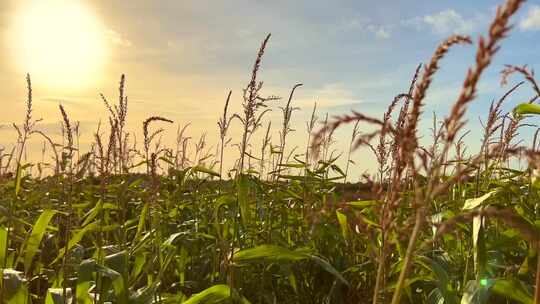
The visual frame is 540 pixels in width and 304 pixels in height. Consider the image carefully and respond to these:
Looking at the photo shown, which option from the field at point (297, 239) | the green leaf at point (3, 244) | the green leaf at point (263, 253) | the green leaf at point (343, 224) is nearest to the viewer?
the field at point (297, 239)

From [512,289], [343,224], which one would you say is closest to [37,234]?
[343,224]

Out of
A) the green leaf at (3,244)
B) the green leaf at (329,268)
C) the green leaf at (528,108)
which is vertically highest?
the green leaf at (528,108)

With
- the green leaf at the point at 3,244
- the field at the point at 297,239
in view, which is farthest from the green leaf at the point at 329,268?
the green leaf at the point at 3,244

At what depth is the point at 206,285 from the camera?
3193mm

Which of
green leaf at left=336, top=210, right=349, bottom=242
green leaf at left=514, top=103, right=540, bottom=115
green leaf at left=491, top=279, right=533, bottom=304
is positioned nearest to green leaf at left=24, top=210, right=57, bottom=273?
green leaf at left=336, top=210, right=349, bottom=242

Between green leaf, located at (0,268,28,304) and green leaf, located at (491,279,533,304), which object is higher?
green leaf, located at (491,279,533,304)

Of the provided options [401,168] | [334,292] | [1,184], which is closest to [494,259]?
[334,292]

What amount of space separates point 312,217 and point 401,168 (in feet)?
0.50

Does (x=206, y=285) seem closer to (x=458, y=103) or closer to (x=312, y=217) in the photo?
(x=312, y=217)

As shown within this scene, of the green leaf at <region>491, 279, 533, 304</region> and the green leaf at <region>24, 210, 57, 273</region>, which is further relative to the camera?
the green leaf at <region>24, 210, 57, 273</region>

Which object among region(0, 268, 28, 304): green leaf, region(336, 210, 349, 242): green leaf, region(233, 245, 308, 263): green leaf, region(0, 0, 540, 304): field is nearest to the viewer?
region(0, 0, 540, 304): field

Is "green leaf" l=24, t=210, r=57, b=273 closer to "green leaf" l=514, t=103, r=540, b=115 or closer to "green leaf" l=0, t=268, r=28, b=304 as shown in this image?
"green leaf" l=0, t=268, r=28, b=304

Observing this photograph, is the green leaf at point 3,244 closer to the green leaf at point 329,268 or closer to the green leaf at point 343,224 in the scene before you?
the green leaf at point 329,268

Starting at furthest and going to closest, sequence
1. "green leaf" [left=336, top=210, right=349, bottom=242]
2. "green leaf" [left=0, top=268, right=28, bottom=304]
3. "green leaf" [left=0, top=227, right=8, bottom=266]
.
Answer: "green leaf" [left=336, top=210, right=349, bottom=242] < "green leaf" [left=0, top=227, right=8, bottom=266] < "green leaf" [left=0, top=268, right=28, bottom=304]
